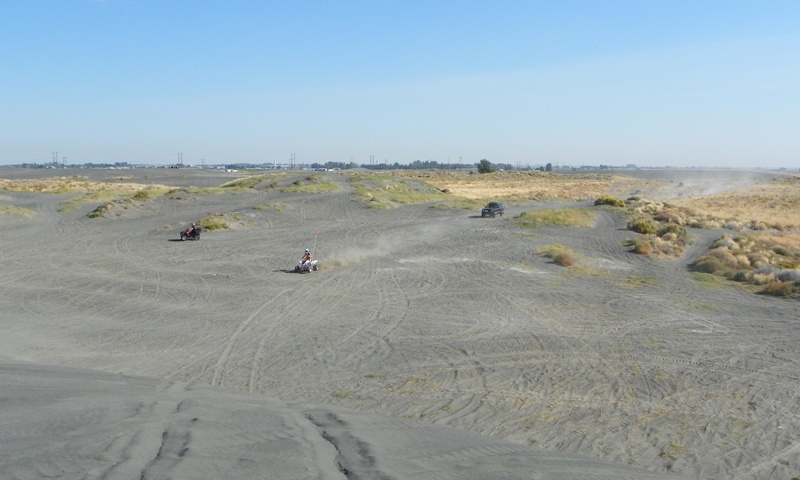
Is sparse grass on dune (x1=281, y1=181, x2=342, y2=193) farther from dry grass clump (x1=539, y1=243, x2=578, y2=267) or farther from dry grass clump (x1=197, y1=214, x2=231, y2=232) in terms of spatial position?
dry grass clump (x1=539, y1=243, x2=578, y2=267)

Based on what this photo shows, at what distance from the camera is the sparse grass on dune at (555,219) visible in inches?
2012

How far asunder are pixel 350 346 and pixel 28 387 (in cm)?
848

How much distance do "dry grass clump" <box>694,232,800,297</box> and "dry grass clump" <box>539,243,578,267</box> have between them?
6299 millimetres

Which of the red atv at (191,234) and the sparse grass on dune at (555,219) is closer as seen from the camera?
the red atv at (191,234)

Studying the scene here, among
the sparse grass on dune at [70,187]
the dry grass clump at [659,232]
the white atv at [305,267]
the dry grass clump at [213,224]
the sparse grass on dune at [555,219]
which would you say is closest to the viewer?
the white atv at [305,267]

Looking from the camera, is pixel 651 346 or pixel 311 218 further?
pixel 311 218

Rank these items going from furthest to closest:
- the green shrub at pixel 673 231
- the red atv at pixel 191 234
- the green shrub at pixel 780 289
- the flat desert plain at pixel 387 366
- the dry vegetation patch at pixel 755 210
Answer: the dry vegetation patch at pixel 755 210 < the green shrub at pixel 673 231 < the red atv at pixel 191 234 < the green shrub at pixel 780 289 < the flat desert plain at pixel 387 366

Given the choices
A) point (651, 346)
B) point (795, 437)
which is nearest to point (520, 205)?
point (651, 346)

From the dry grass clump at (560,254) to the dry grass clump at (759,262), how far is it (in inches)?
248

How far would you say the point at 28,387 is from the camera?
45.2 ft

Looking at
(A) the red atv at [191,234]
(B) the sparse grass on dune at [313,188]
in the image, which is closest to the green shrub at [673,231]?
(A) the red atv at [191,234]

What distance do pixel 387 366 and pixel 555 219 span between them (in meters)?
36.8

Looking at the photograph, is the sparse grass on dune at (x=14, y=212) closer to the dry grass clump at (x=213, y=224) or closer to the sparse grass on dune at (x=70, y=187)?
the dry grass clump at (x=213, y=224)

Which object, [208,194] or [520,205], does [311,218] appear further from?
[520,205]
